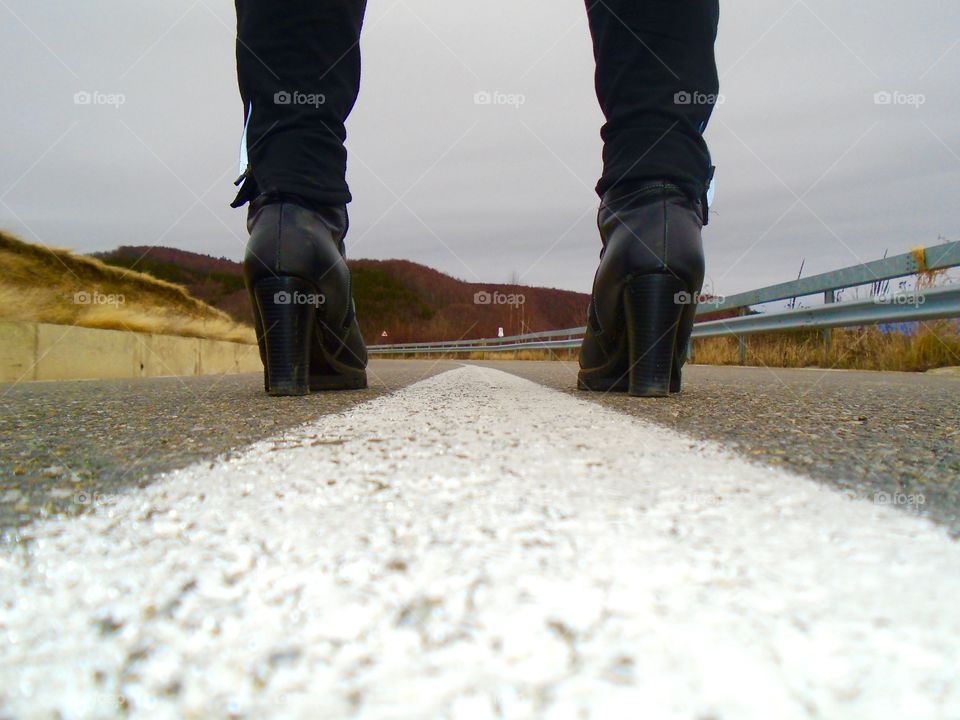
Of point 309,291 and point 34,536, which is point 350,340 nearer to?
point 309,291

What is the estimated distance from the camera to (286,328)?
1987mm

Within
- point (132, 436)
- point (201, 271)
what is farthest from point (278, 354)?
point (201, 271)

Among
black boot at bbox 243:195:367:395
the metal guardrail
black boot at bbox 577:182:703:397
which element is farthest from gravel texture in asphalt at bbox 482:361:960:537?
the metal guardrail

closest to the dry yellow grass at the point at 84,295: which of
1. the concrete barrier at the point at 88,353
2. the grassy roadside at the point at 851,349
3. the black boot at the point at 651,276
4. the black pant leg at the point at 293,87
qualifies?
the concrete barrier at the point at 88,353

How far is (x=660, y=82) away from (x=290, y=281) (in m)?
1.40

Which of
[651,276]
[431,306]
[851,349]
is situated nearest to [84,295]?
[651,276]

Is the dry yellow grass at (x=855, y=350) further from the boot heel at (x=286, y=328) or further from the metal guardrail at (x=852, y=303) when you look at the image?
the boot heel at (x=286, y=328)

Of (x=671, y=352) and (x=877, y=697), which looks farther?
(x=671, y=352)

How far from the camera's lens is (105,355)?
21.0ft

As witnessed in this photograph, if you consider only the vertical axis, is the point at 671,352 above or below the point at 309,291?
below

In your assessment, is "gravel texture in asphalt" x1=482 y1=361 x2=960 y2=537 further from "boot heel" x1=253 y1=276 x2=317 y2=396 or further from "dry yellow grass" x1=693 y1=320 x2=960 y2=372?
"dry yellow grass" x1=693 y1=320 x2=960 y2=372

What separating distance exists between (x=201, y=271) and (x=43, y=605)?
3073cm

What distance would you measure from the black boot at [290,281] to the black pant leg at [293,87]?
10 cm

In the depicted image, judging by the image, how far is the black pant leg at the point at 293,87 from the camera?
202cm
